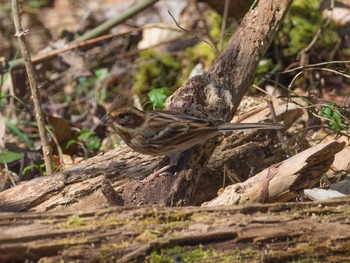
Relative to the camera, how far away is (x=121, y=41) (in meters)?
8.96

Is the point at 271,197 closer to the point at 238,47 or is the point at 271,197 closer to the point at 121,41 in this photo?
the point at 238,47

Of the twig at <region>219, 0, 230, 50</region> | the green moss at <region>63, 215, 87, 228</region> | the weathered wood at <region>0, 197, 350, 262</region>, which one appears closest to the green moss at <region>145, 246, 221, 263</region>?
the weathered wood at <region>0, 197, 350, 262</region>

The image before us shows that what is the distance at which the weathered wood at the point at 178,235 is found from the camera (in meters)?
3.04

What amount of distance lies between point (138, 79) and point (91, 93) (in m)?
0.52

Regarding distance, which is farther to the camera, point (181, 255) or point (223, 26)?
point (223, 26)

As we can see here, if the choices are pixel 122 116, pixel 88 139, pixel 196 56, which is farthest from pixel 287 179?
pixel 196 56

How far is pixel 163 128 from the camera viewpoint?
4.72 m

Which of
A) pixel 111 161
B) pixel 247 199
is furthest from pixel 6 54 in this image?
pixel 247 199

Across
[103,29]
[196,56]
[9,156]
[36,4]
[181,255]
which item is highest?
[36,4]

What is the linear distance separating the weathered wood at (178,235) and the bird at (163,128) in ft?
3.31

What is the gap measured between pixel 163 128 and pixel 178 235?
5.38 ft

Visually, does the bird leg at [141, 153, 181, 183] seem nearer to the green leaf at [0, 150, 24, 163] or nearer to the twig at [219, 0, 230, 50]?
the green leaf at [0, 150, 24, 163]

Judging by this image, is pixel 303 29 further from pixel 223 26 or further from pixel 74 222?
pixel 74 222

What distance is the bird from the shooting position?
4389 millimetres
